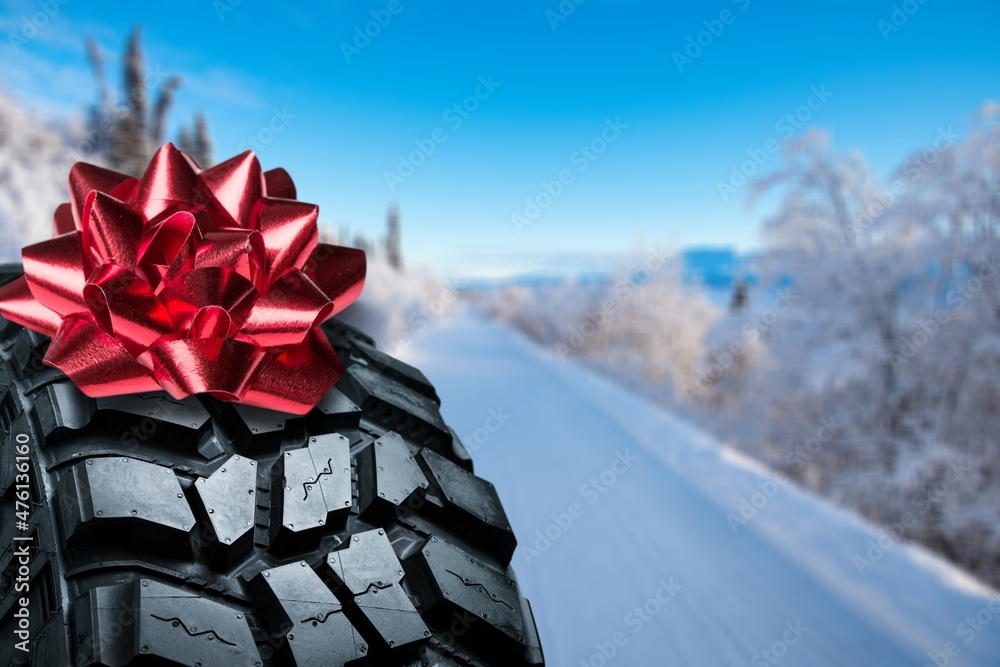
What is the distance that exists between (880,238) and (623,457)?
462cm

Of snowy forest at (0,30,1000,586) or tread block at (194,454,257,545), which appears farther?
snowy forest at (0,30,1000,586)

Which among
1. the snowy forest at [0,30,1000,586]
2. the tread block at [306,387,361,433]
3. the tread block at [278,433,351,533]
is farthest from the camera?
the snowy forest at [0,30,1000,586]

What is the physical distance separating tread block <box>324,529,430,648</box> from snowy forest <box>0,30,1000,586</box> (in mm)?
2750

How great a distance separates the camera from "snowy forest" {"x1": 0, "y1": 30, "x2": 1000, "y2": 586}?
441 cm

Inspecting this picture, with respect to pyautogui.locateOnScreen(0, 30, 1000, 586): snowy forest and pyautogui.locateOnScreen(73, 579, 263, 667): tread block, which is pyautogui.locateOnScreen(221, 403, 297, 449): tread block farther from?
pyautogui.locateOnScreen(0, 30, 1000, 586): snowy forest

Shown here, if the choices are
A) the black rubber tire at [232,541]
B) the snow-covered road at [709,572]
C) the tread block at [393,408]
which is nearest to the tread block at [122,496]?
the black rubber tire at [232,541]

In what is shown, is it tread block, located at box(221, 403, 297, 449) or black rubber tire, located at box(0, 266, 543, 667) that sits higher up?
tread block, located at box(221, 403, 297, 449)

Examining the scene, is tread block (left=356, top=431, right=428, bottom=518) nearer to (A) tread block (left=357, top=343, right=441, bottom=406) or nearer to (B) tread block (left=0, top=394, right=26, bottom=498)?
(A) tread block (left=357, top=343, right=441, bottom=406)

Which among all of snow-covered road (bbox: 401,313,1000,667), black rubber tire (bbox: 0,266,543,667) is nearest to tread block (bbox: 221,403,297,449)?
black rubber tire (bbox: 0,266,543,667)

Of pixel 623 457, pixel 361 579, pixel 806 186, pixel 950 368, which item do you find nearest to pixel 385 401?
pixel 361 579

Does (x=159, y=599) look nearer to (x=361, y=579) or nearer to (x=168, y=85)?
(x=361, y=579)

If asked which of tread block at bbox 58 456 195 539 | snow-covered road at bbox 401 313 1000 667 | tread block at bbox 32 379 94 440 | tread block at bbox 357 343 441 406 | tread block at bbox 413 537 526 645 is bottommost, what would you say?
snow-covered road at bbox 401 313 1000 667

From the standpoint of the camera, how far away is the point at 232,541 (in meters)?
0.59

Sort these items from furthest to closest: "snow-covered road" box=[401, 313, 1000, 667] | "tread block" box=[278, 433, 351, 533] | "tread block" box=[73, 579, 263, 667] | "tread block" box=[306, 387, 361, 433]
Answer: "snow-covered road" box=[401, 313, 1000, 667]
"tread block" box=[306, 387, 361, 433]
"tread block" box=[278, 433, 351, 533]
"tread block" box=[73, 579, 263, 667]
